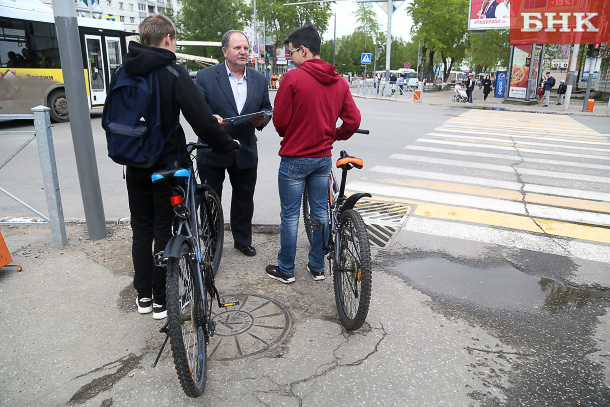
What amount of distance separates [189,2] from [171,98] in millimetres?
54771

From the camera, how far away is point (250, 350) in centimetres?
295

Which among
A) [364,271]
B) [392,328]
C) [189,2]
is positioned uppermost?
[189,2]

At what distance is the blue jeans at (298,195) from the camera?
361 centimetres

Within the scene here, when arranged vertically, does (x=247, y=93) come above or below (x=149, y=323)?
above

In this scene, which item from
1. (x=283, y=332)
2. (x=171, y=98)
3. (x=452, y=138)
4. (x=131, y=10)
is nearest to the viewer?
(x=171, y=98)

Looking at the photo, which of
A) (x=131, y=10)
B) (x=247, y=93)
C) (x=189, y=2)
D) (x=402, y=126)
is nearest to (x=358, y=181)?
(x=247, y=93)

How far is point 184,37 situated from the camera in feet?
175

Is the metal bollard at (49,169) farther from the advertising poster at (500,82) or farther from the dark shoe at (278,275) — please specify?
the advertising poster at (500,82)

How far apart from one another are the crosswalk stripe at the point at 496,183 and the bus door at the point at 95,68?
10840mm

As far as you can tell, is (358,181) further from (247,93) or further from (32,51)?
(32,51)

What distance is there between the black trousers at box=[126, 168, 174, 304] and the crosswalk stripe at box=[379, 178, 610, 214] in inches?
195

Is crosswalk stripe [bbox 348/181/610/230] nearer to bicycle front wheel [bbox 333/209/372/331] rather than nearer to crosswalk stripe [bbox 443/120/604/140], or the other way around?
bicycle front wheel [bbox 333/209/372/331]

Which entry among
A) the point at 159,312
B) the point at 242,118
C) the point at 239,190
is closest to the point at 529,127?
the point at 239,190

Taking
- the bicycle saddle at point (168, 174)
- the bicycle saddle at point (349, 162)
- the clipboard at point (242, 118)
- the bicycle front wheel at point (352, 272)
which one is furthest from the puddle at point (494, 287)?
the bicycle saddle at point (168, 174)
